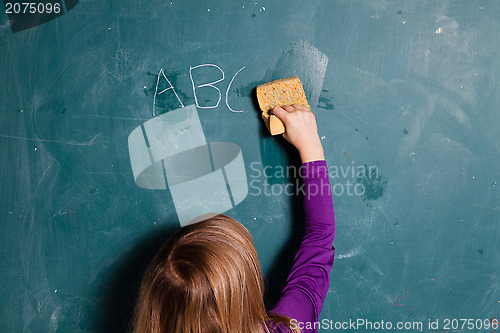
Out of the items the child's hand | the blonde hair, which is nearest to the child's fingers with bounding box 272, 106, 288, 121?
the child's hand

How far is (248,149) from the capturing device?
84 centimetres

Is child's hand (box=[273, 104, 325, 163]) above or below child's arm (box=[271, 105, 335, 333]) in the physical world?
above

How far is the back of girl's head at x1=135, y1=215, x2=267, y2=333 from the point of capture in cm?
56

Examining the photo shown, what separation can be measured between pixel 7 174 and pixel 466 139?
1.15m

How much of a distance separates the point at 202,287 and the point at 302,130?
391 mm

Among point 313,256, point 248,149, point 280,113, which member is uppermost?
point 280,113

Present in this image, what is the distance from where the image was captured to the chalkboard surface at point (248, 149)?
2.67 feet

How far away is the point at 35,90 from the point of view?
33.2 inches

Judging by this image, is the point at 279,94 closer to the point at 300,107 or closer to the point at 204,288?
the point at 300,107

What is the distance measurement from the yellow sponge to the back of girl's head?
0.30 meters

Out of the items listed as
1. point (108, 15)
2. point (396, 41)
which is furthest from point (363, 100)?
point (108, 15)

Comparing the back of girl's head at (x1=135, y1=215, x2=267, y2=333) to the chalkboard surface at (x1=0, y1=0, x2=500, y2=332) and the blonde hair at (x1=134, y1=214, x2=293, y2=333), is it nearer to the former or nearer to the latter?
the blonde hair at (x1=134, y1=214, x2=293, y2=333)

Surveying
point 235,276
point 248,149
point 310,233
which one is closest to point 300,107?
point 248,149

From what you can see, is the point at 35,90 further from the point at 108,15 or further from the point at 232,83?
the point at 232,83
